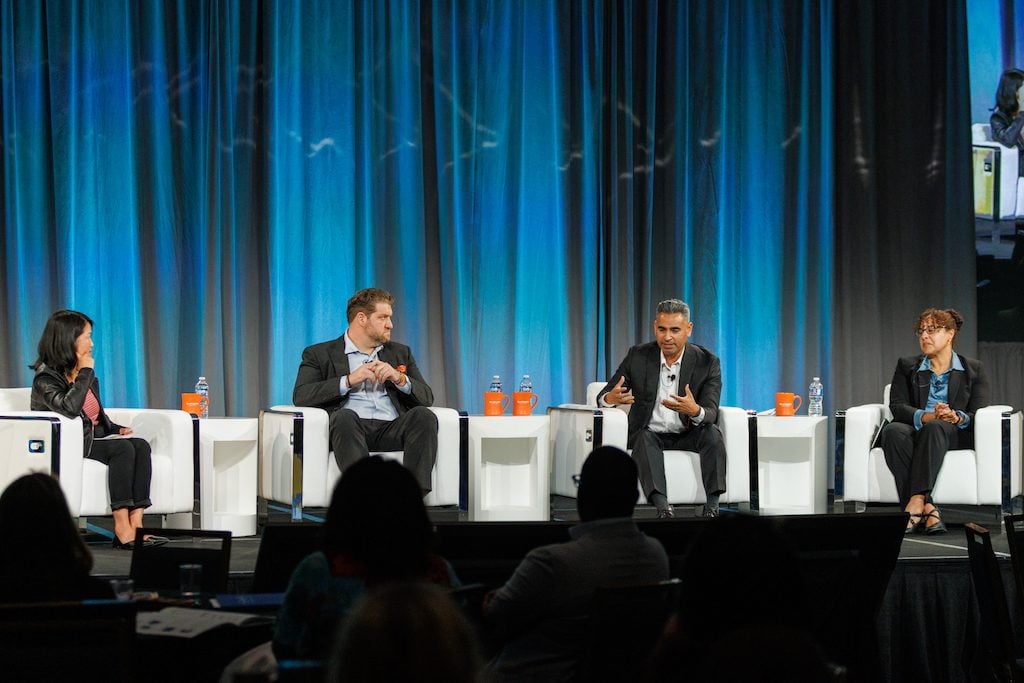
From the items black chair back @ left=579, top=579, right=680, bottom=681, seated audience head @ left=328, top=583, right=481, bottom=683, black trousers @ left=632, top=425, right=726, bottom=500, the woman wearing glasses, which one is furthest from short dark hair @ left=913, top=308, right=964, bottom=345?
seated audience head @ left=328, top=583, right=481, bottom=683

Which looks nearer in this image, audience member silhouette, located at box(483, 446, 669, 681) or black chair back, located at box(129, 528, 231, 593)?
audience member silhouette, located at box(483, 446, 669, 681)

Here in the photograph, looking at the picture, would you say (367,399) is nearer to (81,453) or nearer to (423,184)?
(81,453)

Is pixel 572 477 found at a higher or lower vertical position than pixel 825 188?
lower

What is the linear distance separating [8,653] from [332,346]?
356cm

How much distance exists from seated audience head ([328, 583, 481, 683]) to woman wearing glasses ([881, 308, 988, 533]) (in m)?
4.41

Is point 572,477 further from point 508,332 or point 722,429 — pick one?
point 508,332

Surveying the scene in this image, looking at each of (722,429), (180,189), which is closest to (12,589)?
(722,429)

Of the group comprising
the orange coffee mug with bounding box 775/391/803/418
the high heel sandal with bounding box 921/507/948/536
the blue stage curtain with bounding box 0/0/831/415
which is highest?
the blue stage curtain with bounding box 0/0/831/415

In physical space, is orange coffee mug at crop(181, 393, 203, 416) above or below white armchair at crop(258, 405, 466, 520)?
above

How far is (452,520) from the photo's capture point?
5.04m

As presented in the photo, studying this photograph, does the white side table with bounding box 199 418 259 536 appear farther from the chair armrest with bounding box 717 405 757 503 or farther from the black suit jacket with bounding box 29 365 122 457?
the chair armrest with bounding box 717 405 757 503

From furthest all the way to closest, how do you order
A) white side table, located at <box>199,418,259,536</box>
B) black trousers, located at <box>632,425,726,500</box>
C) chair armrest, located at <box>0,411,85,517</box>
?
1. black trousers, located at <box>632,425,726,500</box>
2. white side table, located at <box>199,418,259,536</box>
3. chair armrest, located at <box>0,411,85,517</box>

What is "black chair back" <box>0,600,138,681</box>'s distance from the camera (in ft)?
5.89

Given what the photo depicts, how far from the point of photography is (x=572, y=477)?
5438mm
